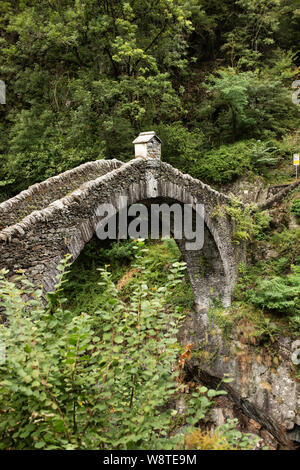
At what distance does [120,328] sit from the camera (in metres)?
2.57

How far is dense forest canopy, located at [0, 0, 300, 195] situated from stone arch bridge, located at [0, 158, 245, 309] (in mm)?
4891

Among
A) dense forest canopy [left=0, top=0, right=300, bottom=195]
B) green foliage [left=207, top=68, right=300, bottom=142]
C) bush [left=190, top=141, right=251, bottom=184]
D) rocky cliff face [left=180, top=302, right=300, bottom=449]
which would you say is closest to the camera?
rocky cliff face [left=180, top=302, right=300, bottom=449]

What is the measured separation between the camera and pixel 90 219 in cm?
552

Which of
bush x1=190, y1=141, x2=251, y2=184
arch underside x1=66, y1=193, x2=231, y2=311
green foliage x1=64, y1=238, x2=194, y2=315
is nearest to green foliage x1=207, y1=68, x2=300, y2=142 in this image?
bush x1=190, y1=141, x2=251, y2=184

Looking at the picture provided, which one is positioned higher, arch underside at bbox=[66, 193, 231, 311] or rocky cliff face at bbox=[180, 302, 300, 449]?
arch underside at bbox=[66, 193, 231, 311]

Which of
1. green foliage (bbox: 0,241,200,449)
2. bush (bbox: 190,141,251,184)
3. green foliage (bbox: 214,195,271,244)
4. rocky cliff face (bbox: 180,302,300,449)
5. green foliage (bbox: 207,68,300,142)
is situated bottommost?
rocky cliff face (bbox: 180,302,300,449)

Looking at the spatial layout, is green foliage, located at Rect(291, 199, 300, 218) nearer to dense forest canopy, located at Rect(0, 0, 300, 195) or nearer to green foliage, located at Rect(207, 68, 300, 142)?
dense forest canopy, located at Rect(0, 0, 300, 195)

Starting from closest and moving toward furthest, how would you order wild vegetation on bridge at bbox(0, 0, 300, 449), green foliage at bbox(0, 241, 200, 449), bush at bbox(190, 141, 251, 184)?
green foliage at bbox(0, 241, 200, 449) < wild vegetation on bridge at bbox(0, 0, 300, 449) < bush at bbox(190, 141, 251, 184)

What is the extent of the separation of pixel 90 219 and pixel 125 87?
842cm

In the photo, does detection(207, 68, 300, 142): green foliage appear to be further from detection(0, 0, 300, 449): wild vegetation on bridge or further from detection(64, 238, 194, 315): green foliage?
detection(64, 238, 194, 315): green foliage

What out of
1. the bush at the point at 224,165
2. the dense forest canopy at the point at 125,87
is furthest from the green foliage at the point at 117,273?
the bush at the point at 224,165

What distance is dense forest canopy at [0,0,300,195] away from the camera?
41.5ft

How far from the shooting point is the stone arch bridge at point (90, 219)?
4648mm

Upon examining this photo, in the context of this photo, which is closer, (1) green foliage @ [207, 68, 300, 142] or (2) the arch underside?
(2) the arch underside
